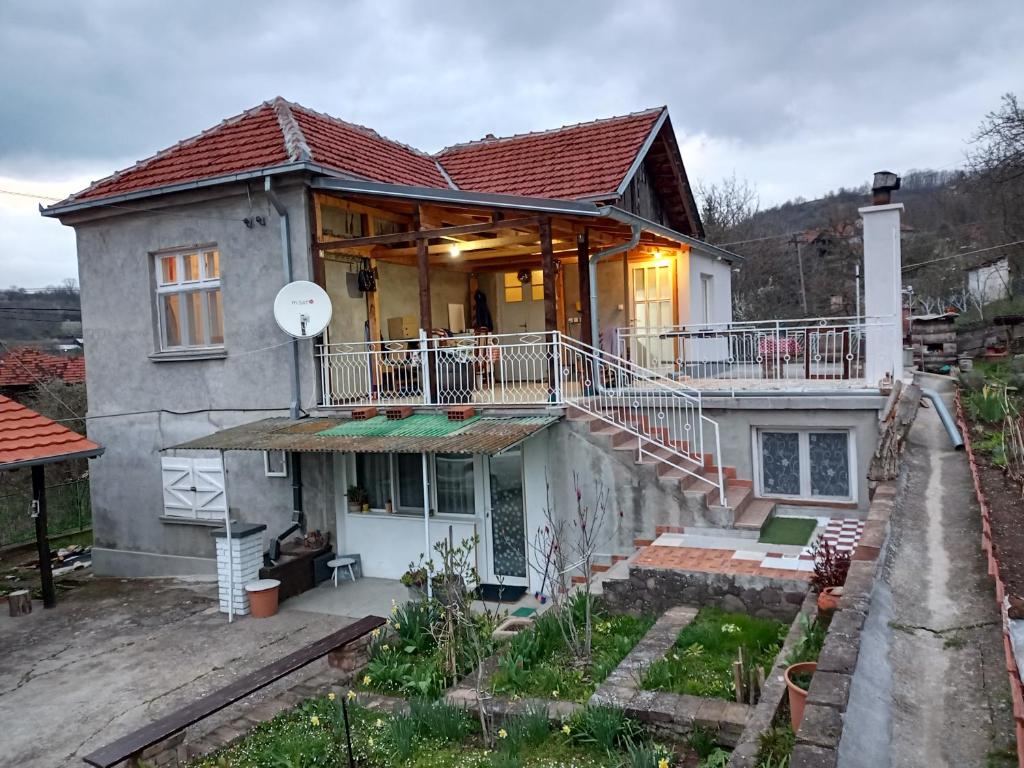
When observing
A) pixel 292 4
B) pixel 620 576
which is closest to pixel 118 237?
pixel 292 4

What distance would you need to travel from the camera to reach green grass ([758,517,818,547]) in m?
8.22

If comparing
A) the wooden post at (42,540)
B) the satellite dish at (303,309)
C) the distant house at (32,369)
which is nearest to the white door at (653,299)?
the satellite dish at (303,309)

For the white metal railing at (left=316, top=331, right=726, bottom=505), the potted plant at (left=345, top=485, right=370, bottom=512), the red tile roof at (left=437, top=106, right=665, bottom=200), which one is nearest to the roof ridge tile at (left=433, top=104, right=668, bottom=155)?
the red tile roof at (left=437, top=106, right=665, bottom=200)

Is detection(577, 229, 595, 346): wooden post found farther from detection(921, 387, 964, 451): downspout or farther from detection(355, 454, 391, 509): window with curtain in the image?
detection(921, 387, 964, 451): downspout

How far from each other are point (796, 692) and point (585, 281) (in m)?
8.00

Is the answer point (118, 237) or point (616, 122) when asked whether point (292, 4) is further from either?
point (616, 122)

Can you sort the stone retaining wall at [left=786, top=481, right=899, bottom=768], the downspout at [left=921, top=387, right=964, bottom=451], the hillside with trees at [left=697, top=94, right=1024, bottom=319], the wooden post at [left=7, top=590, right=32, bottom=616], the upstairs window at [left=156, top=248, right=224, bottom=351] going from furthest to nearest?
1. the hillside with trees at [left=697, top=94, right=1024, bottom=319]
2. the upstairs window at [left=156, top=248, right=224, bottom=351]
3. the wooden post at [left=7, top=590, right=32, bottom=616]
4. the downspout at [left=921, top=387, right=964, bottom=451]
5. the stone retaining wall at [left=786, top=481, right=899, bottom=768]

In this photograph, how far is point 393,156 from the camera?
13.6 meters

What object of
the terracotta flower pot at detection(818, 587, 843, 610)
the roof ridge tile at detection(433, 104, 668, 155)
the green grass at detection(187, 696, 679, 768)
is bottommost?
the green grass at detection(187, 696, 679, 768)

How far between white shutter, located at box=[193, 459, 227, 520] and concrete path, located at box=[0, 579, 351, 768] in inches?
45.8

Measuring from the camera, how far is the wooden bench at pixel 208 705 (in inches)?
199

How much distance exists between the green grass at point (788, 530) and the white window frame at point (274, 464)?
682 centimetres

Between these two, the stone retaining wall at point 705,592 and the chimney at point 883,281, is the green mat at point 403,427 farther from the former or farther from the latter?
the chimney at point 883,281

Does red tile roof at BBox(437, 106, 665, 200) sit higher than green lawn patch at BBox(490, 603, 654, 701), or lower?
higher
